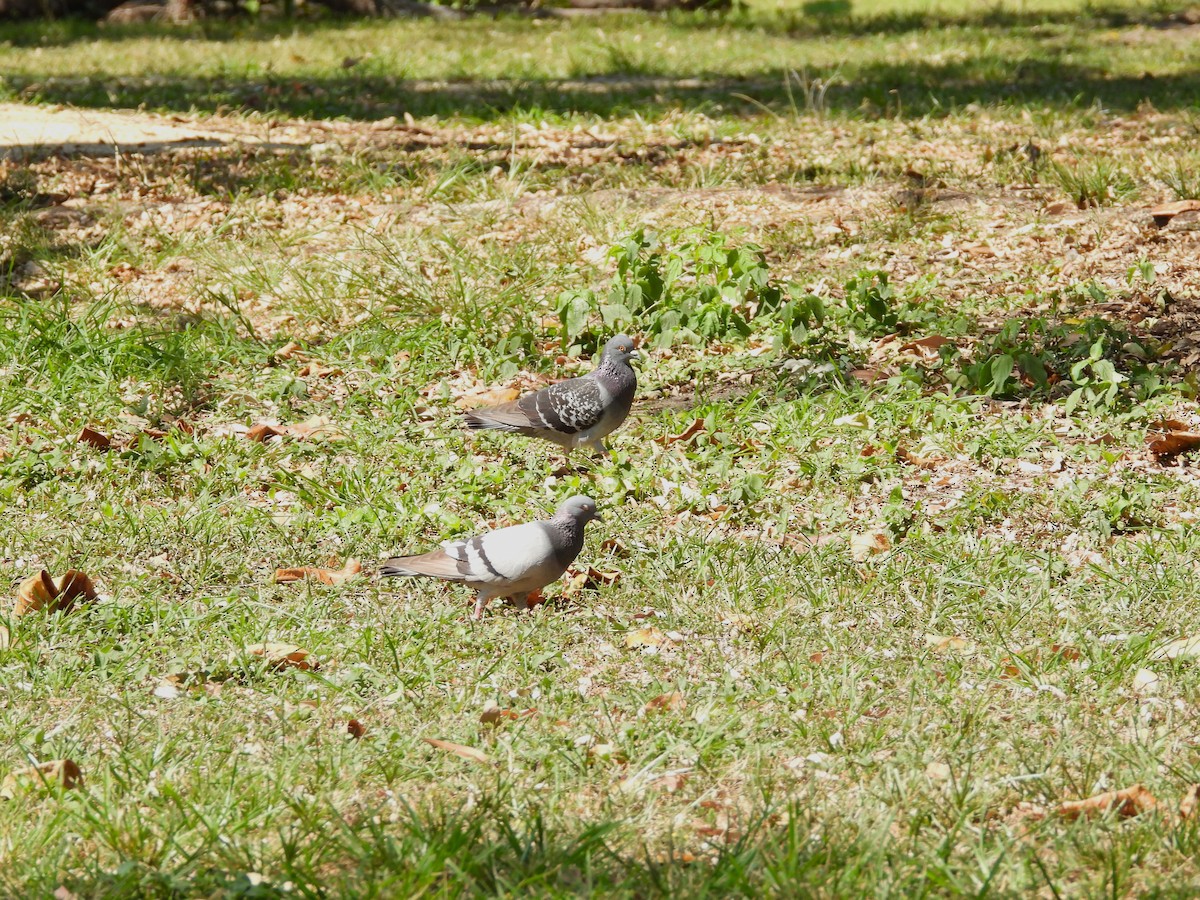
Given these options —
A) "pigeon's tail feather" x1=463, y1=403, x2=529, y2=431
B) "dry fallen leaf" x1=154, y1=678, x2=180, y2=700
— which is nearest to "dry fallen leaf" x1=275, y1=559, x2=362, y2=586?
"dry fallen leaf" x1=154, y1=678, x2=180, y2=700

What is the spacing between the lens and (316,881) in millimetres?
2619

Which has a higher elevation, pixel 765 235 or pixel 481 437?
pixel 765 235

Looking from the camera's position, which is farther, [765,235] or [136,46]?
[136,46]

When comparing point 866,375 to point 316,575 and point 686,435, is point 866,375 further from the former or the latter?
point 316,575

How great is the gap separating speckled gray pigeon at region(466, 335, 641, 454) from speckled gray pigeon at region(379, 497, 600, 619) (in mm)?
838

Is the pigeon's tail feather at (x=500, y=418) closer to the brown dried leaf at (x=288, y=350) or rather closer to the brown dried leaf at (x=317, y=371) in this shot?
the brown dried leaf at (x=317, y=371)

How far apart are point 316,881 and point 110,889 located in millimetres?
432

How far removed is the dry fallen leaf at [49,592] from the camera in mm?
3979

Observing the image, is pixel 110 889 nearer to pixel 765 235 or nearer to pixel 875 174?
pixel 765 235

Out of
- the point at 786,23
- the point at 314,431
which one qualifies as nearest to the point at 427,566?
the point at 314,431

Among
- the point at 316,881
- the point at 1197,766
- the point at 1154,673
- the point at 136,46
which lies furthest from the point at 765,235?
the point at 136,46

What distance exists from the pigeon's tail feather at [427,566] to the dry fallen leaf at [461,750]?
2.61 ft

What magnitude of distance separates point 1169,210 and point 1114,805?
15.5 feet

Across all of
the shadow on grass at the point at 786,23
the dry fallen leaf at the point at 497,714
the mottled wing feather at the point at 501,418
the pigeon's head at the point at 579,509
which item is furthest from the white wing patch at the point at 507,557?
the shadow on grass at the point at 786,23
